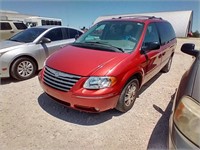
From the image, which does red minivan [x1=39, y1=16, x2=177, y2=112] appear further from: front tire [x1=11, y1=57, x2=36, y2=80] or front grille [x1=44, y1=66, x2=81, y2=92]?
front tire [x1=11, y1=57, x2=36, y2=80]

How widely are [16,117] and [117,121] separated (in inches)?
72.1

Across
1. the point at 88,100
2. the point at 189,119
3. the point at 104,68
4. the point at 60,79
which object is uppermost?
the point at 189,119

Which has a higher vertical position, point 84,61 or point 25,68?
point 84,61

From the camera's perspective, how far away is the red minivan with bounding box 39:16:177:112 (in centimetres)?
277

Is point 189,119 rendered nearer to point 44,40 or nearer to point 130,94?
point 130,94

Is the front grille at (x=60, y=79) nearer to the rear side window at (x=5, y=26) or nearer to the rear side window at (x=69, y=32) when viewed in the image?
the rear side window at (x=69, y=32)

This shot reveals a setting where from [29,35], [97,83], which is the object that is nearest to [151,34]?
[97,83]

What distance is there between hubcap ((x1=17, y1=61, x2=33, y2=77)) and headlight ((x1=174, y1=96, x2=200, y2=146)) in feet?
14.7

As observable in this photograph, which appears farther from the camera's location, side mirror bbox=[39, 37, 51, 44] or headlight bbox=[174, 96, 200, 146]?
side mirror bbox=[39, 37, 51, 44]

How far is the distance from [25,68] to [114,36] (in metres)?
2.82

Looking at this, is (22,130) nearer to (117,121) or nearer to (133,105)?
(117,121)

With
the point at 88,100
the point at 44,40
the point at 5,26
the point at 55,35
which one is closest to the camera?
the point at 88,100

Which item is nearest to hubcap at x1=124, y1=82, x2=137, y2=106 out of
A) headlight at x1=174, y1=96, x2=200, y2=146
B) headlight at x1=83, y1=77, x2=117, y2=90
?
headlight at x1=83, y1=77, x2=117, y2=90

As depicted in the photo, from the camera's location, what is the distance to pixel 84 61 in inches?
120
